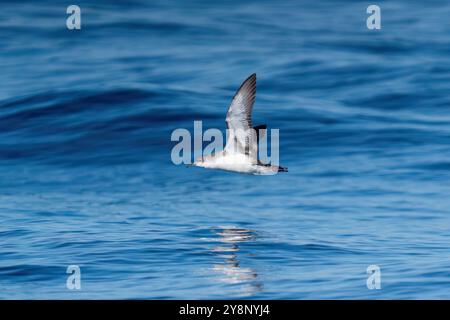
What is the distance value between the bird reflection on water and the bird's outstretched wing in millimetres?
1974

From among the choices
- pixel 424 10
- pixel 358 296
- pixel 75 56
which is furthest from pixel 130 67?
pixel 358 296

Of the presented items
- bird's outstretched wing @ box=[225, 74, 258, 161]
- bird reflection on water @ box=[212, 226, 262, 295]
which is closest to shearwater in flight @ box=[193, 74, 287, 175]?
bird's outstretched wing @ box=[225, 74, 258, 161]

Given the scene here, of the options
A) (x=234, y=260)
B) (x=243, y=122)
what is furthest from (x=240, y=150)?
Result: (x=234, y=260)

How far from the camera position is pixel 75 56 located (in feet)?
119

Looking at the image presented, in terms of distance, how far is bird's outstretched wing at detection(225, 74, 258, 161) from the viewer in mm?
15470

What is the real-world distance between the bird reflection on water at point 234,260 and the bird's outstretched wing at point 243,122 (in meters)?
1.97

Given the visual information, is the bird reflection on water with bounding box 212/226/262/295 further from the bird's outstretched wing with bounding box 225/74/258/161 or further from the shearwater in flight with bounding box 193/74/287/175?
the bird's outstretched wing with bounding box 225/74/258/161

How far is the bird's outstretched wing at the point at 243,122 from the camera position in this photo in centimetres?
1547

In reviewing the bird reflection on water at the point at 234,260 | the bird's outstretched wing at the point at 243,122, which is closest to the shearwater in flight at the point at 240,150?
the bird's outstretched wing at the point at 243,122

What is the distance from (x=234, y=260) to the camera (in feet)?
53.3

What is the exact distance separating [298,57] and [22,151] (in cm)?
1238

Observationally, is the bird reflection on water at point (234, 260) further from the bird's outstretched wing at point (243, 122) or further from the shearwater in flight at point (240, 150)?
the bird's outstretched wing at point (243, 122)

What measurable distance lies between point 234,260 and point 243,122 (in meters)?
2.65

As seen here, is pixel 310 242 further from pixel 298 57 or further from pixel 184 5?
pixel 184 5
